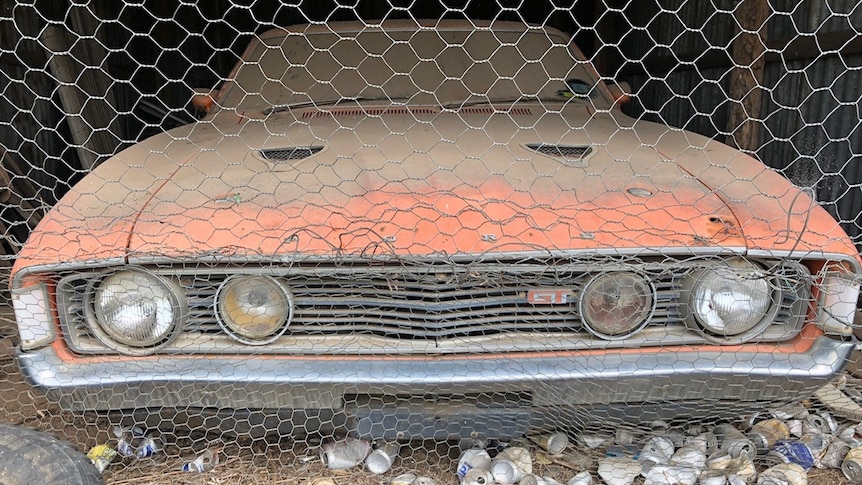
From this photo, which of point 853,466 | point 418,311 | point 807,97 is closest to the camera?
point 418,311

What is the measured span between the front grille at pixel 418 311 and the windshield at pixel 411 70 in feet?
4.31

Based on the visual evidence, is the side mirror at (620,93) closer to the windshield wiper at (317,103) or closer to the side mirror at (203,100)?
the windshield wiper at (317,103)

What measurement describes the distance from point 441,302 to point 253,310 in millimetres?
513

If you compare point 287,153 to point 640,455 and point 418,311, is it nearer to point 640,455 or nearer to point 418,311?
point 418,311

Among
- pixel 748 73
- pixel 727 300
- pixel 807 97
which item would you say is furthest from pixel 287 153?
pixel 748 73

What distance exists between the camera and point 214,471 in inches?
79.0

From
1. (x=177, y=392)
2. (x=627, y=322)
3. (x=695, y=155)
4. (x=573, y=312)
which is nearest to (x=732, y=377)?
(x=627, y=322)

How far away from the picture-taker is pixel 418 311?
1747 mm

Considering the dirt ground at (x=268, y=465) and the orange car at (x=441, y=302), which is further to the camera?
the dirt ground at (x=268, y=465)

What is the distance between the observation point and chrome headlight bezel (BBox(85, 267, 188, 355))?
5.44 feet

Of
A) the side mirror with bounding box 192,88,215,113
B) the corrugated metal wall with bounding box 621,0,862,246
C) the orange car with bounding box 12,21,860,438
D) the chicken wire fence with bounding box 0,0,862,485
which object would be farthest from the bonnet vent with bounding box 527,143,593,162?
the side mirror with bounding box 192,88,215,113

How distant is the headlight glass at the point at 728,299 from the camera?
1.68m

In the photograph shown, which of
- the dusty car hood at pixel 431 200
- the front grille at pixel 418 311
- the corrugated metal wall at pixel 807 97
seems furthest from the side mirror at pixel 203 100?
the corrugated metal wall at pixel 807 97

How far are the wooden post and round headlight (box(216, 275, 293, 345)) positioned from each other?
11.5ft
